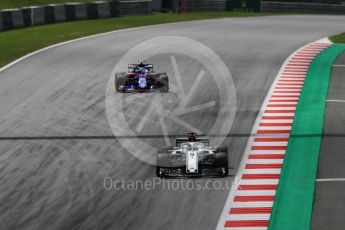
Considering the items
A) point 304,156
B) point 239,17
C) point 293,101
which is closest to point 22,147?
point 304,156

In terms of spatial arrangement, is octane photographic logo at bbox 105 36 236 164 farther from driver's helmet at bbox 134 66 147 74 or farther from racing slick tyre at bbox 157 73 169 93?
driver's helmet at bbox 134 66 147 74

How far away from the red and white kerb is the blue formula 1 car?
12.7 feet

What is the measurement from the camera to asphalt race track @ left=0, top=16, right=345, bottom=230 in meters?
15.5

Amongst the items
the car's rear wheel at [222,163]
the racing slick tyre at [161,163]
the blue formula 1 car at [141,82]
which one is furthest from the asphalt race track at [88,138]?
the car's rear wheel at [222,163]

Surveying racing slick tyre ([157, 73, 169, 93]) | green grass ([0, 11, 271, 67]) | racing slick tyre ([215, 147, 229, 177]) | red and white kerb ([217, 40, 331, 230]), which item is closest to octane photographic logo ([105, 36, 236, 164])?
racing slick tyre ([157, 73, 169, 93])

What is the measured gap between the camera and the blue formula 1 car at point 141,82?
27.1 meters

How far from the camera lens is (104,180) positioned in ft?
57.8

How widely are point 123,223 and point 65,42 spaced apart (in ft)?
86.1

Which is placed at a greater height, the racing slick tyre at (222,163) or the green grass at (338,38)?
the racing slick tyre at (222,163)

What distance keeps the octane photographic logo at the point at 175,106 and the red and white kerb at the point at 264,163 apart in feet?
3.86

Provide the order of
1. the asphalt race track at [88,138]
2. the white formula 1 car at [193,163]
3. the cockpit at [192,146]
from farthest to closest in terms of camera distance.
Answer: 1. the cockpit at [192,146]
2. the white formula 1 car at [193,163]
3. the asphalt race track at [88,138]

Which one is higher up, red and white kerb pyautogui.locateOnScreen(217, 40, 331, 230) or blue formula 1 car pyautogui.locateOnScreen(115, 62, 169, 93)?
blue formula 1 car pyautogui.locateOnScreen(115, 62, 169, 93)

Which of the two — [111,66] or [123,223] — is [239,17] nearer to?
[111,66]

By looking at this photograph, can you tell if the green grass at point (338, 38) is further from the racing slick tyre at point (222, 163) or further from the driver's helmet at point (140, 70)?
the racing slick tyre at point (222, 163)
